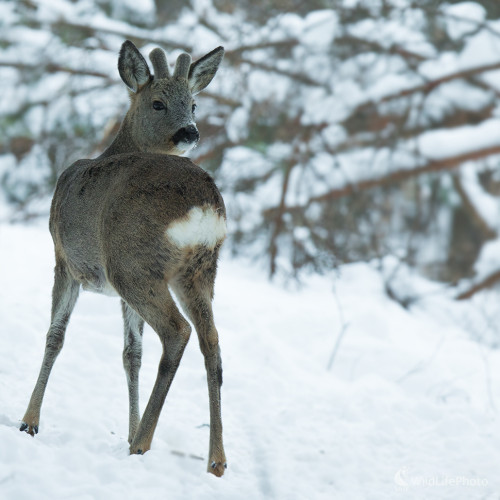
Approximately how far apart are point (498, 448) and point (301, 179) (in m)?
5.71

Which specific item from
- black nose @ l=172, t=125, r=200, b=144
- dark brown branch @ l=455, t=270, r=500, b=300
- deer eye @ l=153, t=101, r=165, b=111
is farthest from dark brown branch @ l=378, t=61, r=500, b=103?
black nose @ l=172, t=125, r=200, b=144

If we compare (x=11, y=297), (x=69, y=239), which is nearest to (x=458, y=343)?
(x=11, y=297)

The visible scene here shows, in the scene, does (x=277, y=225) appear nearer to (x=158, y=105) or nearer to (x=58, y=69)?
(x=58, y=69)

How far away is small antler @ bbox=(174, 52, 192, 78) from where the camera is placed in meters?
4.30

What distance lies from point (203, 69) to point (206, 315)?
161 cm

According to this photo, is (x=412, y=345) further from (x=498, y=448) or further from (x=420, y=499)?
(x=420, y=499)

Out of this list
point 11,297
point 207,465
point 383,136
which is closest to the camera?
point 207,465

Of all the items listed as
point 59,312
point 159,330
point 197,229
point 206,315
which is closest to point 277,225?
point 59,312

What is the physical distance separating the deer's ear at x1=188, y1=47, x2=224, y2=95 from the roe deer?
0.47 meters

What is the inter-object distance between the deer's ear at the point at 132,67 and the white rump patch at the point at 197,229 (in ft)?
4.00

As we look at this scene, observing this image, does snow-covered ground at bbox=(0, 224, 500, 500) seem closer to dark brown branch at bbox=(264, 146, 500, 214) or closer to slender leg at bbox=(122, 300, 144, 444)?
slender leg at bbox=(122, 300, 144, 444)

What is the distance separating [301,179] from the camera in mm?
9867

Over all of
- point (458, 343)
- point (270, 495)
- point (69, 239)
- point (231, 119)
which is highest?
point (69, 239)

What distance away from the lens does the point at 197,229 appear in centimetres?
340
